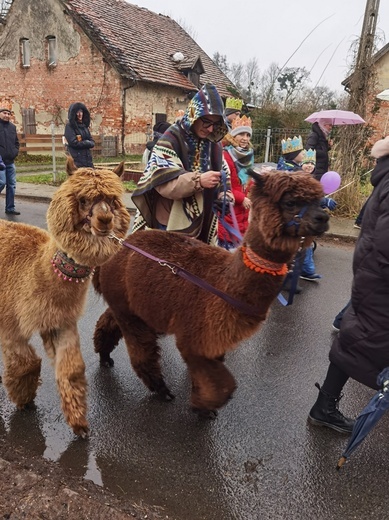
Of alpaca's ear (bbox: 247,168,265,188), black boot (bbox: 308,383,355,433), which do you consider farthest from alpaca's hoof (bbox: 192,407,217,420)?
alpaca's ear (bbox: 247,168,265,188)

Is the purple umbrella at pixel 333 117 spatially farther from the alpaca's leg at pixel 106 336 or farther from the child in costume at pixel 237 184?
the alpaca's leg at pixel 106 336

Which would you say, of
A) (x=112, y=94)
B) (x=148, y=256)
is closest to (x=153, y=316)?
(x=148, y=256)

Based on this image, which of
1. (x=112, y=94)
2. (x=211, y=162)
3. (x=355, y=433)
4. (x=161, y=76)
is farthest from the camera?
(x=161, y=76)

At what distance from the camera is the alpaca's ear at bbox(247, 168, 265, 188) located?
216 centimetres

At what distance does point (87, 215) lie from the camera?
2.17 m

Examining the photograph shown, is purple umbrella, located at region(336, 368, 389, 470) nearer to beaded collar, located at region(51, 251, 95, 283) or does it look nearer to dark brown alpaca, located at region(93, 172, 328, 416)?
dark brown alpaca, located at region(93, 172, 328, 416)

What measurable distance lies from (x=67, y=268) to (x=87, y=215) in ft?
1.17

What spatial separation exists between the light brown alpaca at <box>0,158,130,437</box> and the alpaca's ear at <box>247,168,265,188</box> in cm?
71

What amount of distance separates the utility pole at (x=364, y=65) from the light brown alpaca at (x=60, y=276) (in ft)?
29.0

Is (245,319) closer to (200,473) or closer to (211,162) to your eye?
(200,473)

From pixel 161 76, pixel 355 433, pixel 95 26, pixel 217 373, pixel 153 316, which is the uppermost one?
pixel 95 26

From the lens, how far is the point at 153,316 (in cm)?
265

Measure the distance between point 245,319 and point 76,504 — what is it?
1.25 meters

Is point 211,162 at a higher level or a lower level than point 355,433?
higher
